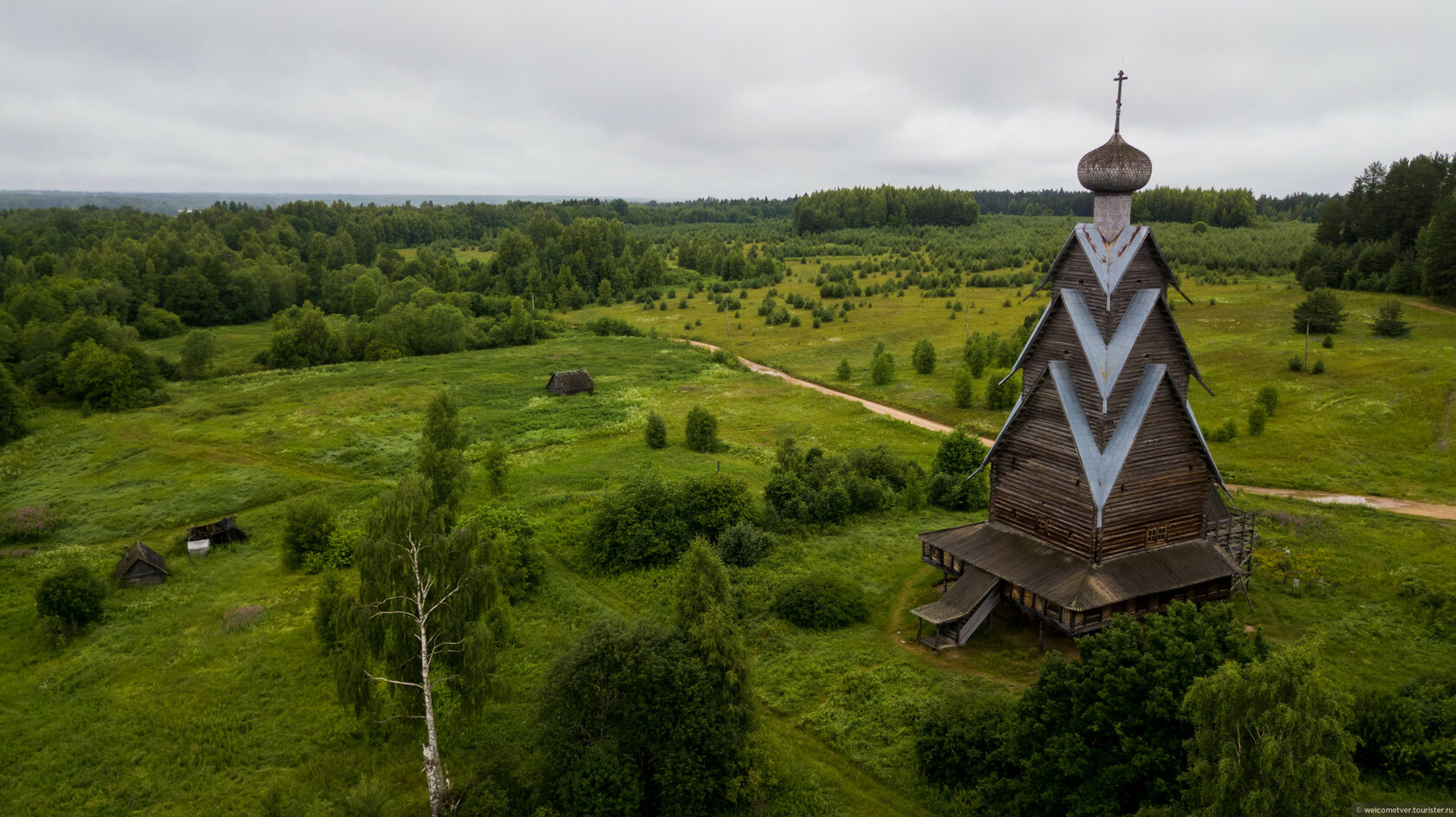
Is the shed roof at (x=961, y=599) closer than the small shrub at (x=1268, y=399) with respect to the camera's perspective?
Yes

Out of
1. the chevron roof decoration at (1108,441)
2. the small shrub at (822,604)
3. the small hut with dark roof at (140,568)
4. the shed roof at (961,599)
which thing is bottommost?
the small hut with dark roof at (140,568)

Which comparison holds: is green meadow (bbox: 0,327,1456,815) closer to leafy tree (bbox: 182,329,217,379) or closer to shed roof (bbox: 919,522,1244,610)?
shed roof (bbox: 919,522,1244,610)

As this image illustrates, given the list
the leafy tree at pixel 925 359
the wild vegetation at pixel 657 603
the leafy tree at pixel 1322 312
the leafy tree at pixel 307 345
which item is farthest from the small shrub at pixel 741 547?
the leafy tree at pixel 307 345

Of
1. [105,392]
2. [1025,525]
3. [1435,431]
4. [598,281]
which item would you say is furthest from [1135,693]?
[598,281]

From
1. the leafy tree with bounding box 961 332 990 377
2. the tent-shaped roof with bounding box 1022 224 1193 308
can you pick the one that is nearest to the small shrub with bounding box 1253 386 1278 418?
the leafy tree with bounding box 961 332 990 377

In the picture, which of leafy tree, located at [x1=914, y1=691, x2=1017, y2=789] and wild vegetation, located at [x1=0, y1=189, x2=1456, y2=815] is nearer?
wild vegetation, located at [x1=0, y1=189, x2=1456, y2=815]

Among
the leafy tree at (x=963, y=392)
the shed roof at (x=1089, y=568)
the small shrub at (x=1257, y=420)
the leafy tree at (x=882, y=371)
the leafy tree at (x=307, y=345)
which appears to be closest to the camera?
the shed roof at (x=1089, y=568)

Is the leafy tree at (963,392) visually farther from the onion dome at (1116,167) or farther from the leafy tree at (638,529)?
the onion dome at (1116,167)

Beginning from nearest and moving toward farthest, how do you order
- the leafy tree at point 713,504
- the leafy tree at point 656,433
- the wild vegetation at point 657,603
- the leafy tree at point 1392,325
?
1. the wild vegetation at point 657,603
2. the leafy tree at point 713,504
3. the leafy tree at point 656,433
4. the leafy tree at point 1392,325
